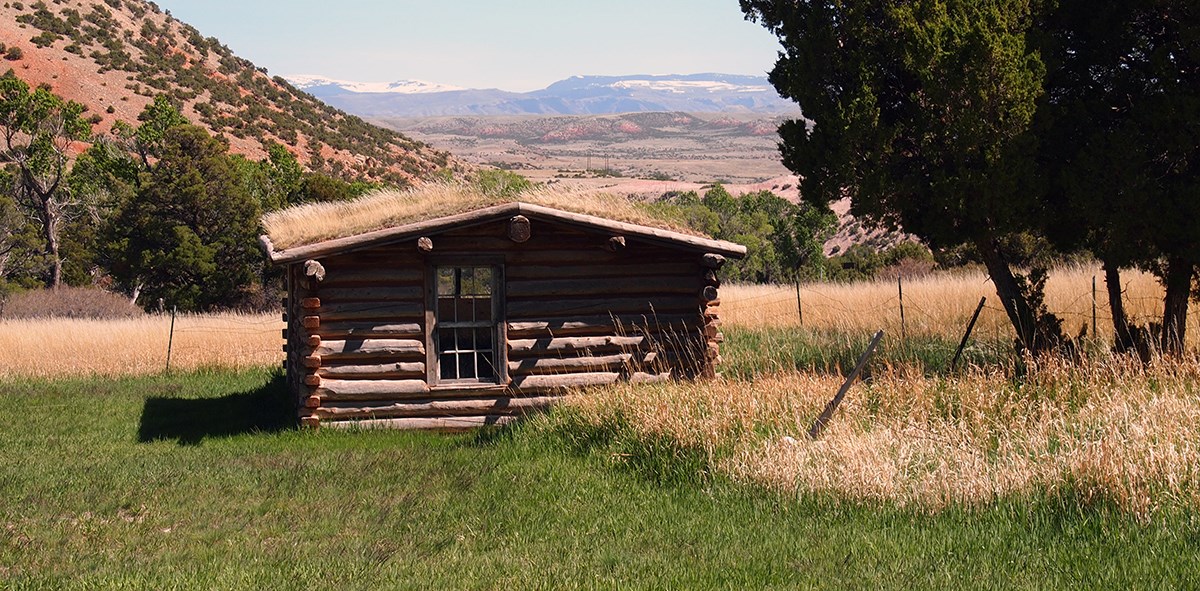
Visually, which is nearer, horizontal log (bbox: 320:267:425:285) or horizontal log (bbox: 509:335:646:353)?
horizontal log (bbox: 320:267:425:285)

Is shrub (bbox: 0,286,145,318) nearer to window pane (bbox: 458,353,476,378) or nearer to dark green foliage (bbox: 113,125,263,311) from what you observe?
dark green foliage (bbox: 113,125,263,311)

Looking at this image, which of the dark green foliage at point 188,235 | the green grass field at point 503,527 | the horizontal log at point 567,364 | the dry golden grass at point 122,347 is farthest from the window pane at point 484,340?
the dark green foliage at point 188,235

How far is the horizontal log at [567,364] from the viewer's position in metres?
13.1

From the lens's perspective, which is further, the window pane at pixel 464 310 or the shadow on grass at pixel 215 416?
the window pane at pixel 464 310

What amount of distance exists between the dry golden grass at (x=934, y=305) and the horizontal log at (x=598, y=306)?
4382 millimetres

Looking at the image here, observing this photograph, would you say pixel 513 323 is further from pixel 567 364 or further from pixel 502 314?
pixel 567 364

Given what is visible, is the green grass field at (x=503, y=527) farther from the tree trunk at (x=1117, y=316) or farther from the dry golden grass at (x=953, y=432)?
the tree trunk at (x=1117, y=316)

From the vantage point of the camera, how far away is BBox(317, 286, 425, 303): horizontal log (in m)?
12.6

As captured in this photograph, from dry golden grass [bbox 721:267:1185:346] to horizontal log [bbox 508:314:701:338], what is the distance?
434 centimetres

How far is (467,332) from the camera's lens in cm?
1608

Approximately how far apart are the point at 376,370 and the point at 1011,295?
26.7 ft

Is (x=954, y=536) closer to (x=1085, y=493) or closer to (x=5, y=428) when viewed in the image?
(x=1085, y=493)

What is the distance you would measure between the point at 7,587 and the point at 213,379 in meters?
12.0

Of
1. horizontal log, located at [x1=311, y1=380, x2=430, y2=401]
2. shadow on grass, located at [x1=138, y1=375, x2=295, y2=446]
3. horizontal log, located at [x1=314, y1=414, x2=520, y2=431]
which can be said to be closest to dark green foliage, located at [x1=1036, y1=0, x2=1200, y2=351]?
horizontal log, located at [x1=314, y1=414, x2=520, y2=431]
